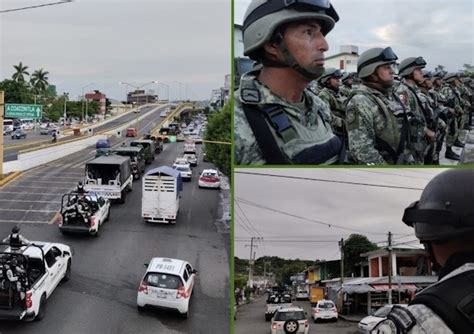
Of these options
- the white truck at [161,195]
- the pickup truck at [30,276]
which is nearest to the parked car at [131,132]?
the white truck at [161,195]

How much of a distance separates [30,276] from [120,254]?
1.34 meters

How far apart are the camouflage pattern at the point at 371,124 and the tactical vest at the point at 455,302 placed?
152 centimetres

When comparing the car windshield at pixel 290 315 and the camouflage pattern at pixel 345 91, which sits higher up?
the camouflage pattern at pixel 345 91

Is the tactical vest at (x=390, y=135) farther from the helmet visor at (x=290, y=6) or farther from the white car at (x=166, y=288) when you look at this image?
the white car at (x=166, y=288)

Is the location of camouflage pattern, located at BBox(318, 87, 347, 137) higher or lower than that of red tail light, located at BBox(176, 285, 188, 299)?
higher

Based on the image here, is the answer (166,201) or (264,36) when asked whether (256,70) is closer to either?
(264,36)

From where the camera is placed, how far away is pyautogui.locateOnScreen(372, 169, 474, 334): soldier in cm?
107

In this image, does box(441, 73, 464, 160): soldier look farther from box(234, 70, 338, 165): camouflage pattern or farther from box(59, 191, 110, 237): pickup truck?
box(59, 191, 110, 237): pickup truck

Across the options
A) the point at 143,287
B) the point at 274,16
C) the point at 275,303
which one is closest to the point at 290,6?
the point at 274,16

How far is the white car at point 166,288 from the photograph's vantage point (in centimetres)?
567

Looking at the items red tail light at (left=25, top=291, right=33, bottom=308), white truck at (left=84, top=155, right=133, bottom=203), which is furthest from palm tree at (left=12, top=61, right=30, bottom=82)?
red tail light at (left=25, top=291, right=33, bottom=308)

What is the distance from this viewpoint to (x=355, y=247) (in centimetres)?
269

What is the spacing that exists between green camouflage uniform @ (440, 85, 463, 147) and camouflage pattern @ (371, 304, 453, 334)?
75.0 inches

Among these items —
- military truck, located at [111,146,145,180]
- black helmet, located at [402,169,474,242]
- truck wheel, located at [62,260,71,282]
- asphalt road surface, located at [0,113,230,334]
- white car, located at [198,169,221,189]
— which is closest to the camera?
black helmet, located at [402,169,474,242]
